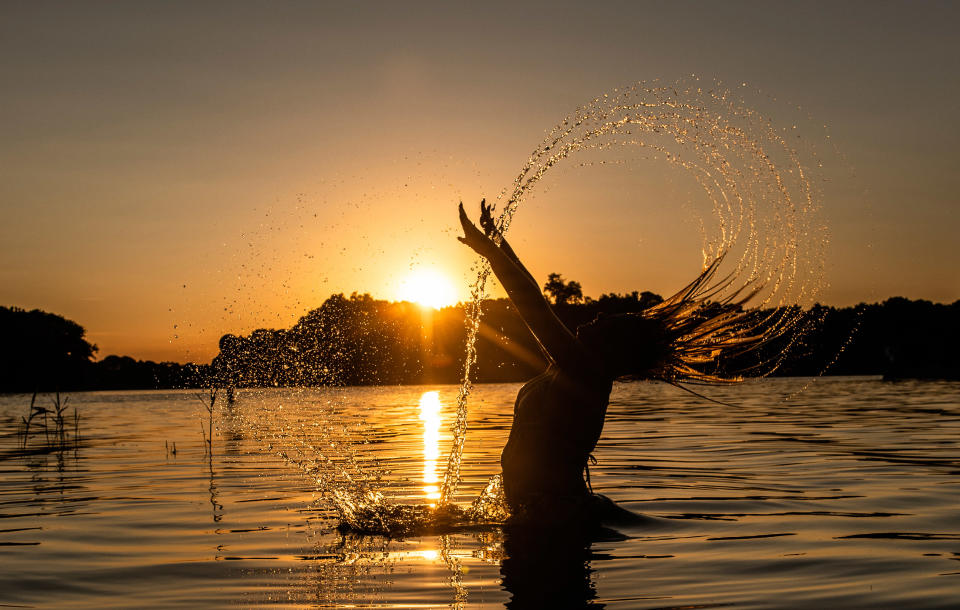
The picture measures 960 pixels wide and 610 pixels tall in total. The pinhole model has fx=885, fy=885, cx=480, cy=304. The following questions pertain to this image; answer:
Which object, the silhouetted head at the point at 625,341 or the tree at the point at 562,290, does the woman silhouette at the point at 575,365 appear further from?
the tree at the point at 562,290

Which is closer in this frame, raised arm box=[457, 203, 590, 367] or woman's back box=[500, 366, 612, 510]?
raised arm box=[457, 203, 590, 367]

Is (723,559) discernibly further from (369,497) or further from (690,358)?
(369,497)

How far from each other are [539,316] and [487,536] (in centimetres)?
283

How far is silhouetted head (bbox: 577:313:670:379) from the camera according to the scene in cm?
700

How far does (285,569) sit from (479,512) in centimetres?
270

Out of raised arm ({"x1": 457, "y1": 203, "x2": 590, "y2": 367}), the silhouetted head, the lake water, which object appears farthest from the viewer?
the silhouetted head

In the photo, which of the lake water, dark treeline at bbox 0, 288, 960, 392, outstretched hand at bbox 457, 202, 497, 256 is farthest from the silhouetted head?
dark treeline at bbox 0, 288, 960, 392

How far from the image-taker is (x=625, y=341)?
7.02m

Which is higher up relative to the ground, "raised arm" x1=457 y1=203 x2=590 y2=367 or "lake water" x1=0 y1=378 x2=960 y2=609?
"raised arm" x1=457 y1=203 x2=590 y2=367

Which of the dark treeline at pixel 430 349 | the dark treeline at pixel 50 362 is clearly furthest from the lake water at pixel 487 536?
the dark treeline at pixel 50 362

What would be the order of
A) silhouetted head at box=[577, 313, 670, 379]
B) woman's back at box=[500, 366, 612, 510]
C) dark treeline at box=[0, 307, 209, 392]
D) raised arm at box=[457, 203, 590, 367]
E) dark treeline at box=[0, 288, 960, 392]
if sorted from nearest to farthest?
raised arm at box=[457, 203, 590, 367], silhouetted head at box=[577, 313, 670, 379], woman's back at box=[500, 366, 612, 510], dark treeline at box=[0, 288, 960, 392], dark treeline at box=[0, 307, 209, 392]

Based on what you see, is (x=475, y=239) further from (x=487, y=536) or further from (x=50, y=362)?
(x=50, y=362)

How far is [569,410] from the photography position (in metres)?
7.17

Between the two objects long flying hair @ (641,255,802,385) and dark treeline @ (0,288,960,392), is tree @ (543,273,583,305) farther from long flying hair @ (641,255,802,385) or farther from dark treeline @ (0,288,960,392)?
long flying hair @ (641,255,802,385)
